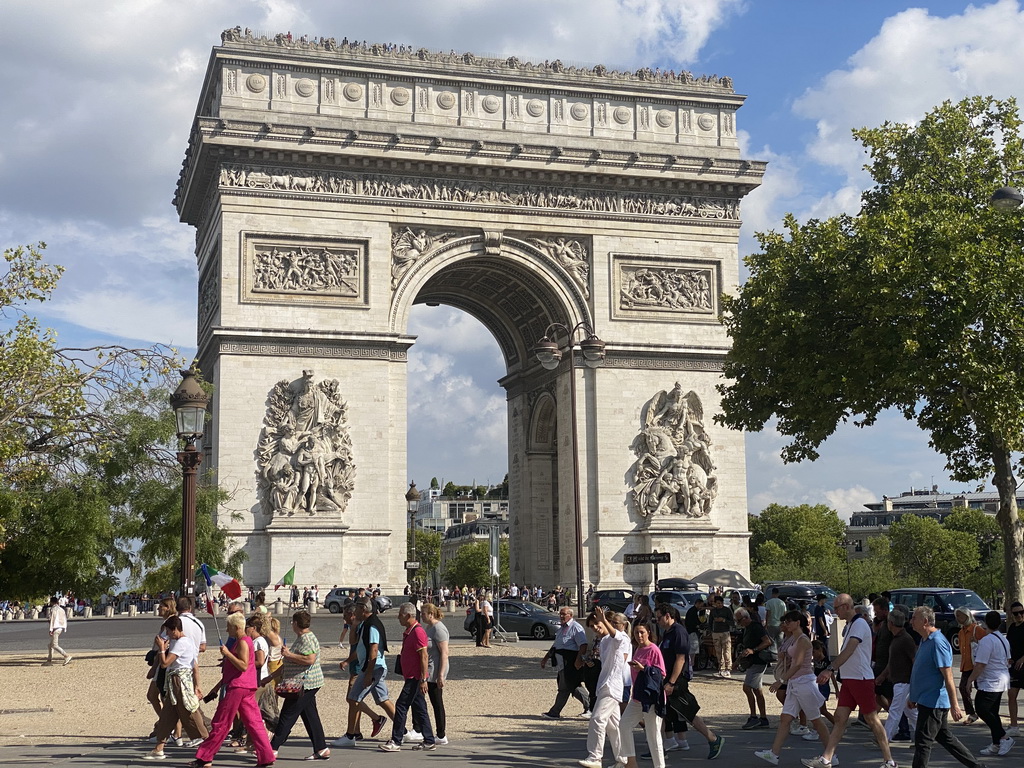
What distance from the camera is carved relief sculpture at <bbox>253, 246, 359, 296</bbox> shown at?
40812mm

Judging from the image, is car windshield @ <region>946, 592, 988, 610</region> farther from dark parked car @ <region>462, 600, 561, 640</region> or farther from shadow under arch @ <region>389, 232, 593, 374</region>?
shadow under arch @ <region>389, 232, 593, 374</region>

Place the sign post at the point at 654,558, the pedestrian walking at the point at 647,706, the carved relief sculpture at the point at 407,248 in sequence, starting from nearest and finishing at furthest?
the pedestrian walking at the point at 647,706 → the sign post at the point at 654,558 → the carved relief sculpture at the point at 407,248

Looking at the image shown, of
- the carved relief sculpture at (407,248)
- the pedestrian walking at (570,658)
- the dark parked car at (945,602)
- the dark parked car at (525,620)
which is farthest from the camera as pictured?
the carved relief sculpture at (407,248)

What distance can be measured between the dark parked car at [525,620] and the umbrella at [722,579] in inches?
297

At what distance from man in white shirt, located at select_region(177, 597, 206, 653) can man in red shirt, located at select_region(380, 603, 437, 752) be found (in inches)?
88.3

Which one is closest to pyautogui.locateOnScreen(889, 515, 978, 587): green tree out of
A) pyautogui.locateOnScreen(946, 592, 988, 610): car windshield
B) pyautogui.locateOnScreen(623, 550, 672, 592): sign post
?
pyautogui.locateOnScreen(623, 550, 672, 592): sign post

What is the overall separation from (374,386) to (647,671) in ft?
96.7

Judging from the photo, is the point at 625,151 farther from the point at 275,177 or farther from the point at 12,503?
the point at 12,503

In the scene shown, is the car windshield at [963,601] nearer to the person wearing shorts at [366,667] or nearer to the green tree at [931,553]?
the person wearing shorts at [366,667]

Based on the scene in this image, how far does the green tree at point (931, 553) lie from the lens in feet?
315

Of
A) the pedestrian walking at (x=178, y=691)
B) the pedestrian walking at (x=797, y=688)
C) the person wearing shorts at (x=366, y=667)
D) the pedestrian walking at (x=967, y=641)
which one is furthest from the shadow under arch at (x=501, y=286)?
the pedestrian walking at (x=797, y=688)

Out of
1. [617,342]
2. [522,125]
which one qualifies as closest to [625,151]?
[522,125]

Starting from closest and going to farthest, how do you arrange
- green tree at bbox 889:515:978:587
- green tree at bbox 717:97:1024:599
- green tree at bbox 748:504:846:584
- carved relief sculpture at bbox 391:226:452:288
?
green tree at bbox 717:97:1024:599 < carved relief sculpture at bbox 391:226:452:288 < green tree at bbox 889:515:978:587 < green tree at bbox 748:504:846:584

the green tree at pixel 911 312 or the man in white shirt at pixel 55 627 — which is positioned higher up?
the green tree at pixel 911 312
